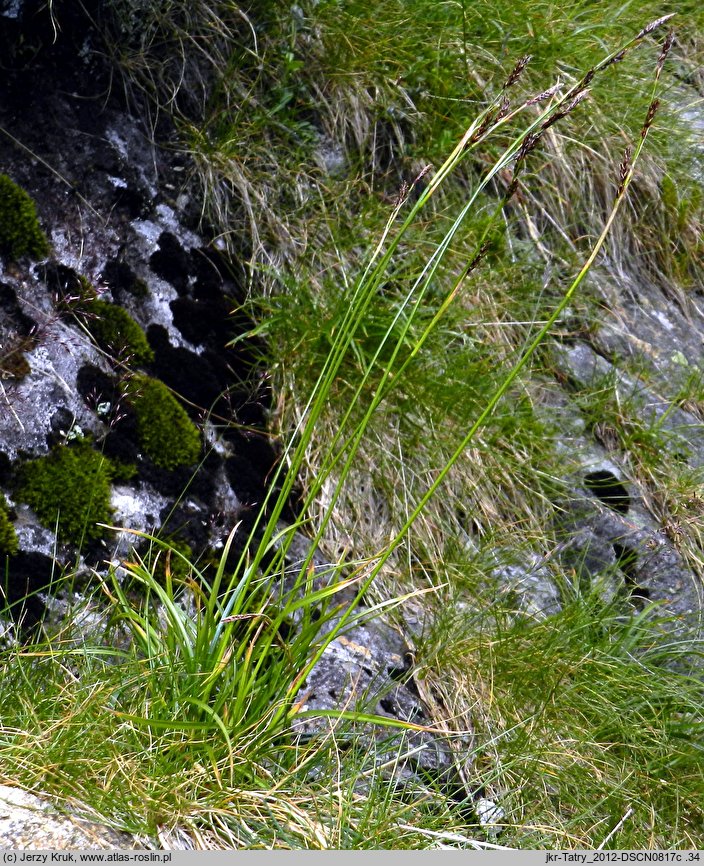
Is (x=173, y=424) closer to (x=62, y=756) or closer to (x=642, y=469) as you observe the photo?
(x=62, y=756)

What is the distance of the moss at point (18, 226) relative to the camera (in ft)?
8.79

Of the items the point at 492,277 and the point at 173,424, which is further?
the point at 492,277

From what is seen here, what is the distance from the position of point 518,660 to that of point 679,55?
13.1 ft

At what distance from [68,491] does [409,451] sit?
4.03 feet

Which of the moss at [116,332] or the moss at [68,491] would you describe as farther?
the moss at [116,332]

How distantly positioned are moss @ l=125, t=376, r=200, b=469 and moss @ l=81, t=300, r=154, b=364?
9 centimetres

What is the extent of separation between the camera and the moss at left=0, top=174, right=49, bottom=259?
2678 millimetres

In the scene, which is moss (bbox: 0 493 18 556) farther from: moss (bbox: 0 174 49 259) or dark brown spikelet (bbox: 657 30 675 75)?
dark brown spikelet (bbox: 657 30 675 75)

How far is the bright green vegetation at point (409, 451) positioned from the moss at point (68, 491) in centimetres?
21

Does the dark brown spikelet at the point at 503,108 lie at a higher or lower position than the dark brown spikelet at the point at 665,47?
lower

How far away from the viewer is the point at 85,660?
6.84 feet

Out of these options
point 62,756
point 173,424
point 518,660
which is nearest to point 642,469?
point 518,660

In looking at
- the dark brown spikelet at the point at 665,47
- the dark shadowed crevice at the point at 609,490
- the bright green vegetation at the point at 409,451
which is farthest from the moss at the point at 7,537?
the dark shadowed crevice at the point at 609,490

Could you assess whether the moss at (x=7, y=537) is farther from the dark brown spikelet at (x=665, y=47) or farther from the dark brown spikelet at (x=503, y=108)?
the dark brown spikelet at (x=665, y=47)
